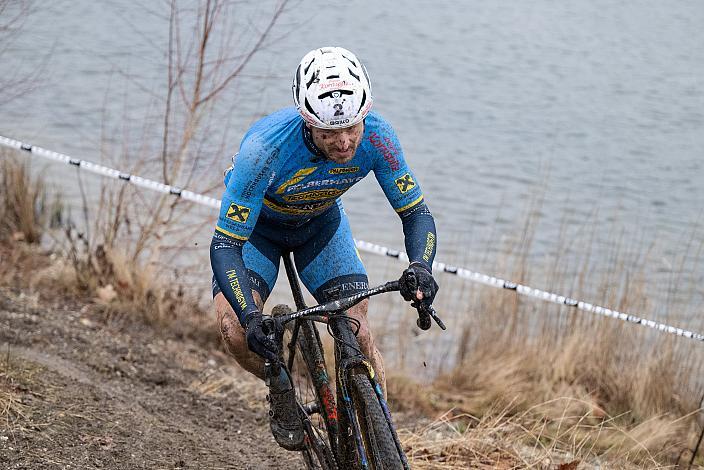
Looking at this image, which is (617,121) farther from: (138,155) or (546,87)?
(138,155)

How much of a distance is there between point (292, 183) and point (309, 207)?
21 centimetres

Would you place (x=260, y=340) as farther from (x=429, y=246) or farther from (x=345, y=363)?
(x=429, y=246)

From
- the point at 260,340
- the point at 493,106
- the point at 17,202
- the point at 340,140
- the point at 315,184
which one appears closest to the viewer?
the point at 260,340

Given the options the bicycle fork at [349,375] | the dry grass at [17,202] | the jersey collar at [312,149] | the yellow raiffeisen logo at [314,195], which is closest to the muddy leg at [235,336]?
the yellow raiffeisen logo at [314,195]

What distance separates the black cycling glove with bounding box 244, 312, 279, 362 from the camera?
3549mm

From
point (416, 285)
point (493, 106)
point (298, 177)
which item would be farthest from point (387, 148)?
point (493, 106)

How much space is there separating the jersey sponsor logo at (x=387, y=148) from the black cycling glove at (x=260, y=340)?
946 millimetres

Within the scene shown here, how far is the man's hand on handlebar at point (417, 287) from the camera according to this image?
3414mm

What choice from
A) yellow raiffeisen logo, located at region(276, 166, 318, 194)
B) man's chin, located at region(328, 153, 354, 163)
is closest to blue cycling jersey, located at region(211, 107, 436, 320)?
yellow raiffeisen logo, located at region(276, 166, 318, 194)

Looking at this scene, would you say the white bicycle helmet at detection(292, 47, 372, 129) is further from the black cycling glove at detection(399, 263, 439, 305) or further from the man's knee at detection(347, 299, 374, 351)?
the man's knee at detection(347, 299, 374, 351)

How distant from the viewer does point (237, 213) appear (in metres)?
3.90

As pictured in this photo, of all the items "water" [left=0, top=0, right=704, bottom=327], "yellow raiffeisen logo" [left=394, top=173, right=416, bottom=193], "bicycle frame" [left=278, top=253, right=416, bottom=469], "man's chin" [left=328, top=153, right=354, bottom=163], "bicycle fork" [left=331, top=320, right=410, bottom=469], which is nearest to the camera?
"bicycle frame" [left=278, top=253, right=416, bottom=469]

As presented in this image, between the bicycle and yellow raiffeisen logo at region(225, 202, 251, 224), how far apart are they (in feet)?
1.46

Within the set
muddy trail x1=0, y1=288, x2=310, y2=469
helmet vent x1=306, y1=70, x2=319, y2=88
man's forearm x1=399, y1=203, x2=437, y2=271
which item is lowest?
muddy trail x1=0, y1=288, x2=310, y2=469
